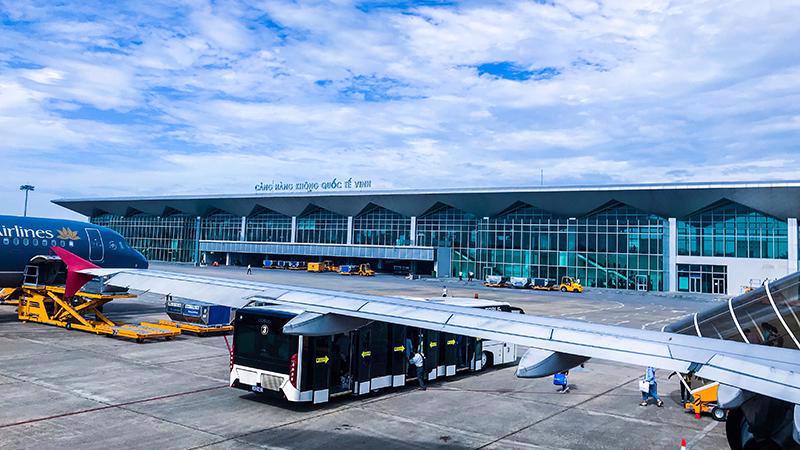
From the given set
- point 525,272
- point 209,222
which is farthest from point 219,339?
point 209,222

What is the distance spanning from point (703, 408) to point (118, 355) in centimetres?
2044

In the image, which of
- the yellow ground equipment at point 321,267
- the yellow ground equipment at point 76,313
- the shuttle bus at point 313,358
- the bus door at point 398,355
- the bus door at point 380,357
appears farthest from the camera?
the yellow ground equipment at point 321,267

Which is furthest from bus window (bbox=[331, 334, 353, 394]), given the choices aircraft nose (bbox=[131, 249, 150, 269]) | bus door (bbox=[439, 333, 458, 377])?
aircraft nose (bbox=[131, 249, 150, 269])

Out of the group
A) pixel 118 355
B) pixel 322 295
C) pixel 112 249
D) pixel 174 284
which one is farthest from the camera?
pixel 112 249

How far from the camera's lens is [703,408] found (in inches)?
646

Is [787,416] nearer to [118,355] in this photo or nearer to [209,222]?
[118,355]

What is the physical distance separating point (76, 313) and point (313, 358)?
58.7 ft

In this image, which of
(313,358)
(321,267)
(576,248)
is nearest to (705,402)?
(313,358)

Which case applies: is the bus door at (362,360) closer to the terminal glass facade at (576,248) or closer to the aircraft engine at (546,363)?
the aircraft engine at (546,363)

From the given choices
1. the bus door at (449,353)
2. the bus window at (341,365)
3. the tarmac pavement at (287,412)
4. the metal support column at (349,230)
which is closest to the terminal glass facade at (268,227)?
the metal support column at (349,230)

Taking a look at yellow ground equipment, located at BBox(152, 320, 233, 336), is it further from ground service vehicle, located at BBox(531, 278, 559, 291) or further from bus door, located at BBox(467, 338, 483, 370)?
ground service vehicle, located at BBox(531, 278, 559, 291)

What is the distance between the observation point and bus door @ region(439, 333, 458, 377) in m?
20.0

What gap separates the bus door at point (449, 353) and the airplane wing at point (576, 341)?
11.3 meters

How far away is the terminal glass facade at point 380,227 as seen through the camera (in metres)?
93.9
